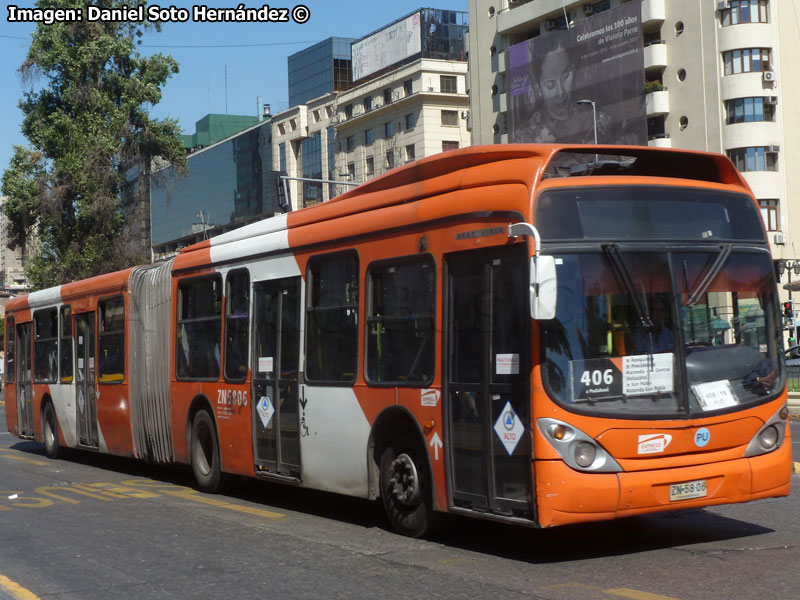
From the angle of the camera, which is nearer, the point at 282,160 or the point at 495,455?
the point at 495,455

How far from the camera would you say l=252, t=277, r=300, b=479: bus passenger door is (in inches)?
435

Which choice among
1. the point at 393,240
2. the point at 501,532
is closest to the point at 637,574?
the point at 501,532

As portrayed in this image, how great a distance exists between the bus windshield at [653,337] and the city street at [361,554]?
111 cm

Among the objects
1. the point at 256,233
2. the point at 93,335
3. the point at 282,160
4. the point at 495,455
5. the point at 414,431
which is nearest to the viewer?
the point at 495,455

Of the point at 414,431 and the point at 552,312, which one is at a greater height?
the point at 552,312

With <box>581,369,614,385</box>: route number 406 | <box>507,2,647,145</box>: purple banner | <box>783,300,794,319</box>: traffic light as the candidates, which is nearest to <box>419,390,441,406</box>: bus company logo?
<box>581,369,614,385</box>: route number 406

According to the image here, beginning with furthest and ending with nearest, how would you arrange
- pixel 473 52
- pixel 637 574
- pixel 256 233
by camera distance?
pixel 473 52 → pixel 256 233 → pixel 637 574

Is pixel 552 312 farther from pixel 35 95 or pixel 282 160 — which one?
pixel 282 160

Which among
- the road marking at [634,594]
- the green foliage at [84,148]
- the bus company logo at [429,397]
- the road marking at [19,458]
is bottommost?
the road marking at [19,458]

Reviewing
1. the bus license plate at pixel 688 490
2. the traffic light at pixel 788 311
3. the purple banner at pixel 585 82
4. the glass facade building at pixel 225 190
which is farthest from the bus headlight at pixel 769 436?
the glass facade building at pixel 225 190

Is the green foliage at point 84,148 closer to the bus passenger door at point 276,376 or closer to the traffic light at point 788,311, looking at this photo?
the traffic light at point 788,311

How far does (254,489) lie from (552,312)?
7.03 m

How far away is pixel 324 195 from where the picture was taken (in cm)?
9825

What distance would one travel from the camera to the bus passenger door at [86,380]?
55.2 feet
